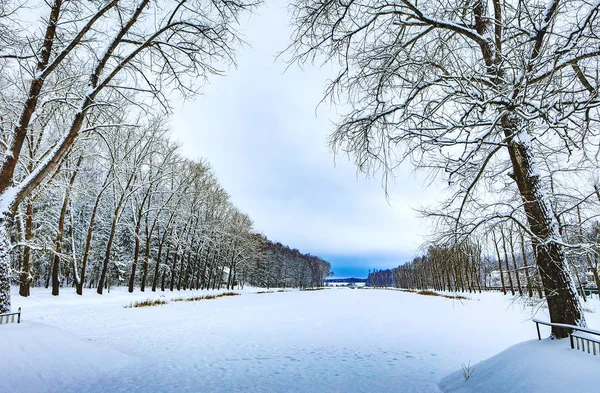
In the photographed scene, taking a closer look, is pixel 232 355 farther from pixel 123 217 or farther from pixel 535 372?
pixel 123 217

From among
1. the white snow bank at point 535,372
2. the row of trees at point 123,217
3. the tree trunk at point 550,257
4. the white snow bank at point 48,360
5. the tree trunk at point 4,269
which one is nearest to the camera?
the white snow bank at point 535,372

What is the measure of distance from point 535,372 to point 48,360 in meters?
7.46

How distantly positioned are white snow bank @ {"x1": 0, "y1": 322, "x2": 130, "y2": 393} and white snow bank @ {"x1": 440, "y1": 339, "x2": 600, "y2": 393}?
20.1 feet

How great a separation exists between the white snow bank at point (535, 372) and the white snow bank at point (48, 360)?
6132mm

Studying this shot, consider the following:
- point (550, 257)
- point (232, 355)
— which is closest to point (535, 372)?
point (550, 257)

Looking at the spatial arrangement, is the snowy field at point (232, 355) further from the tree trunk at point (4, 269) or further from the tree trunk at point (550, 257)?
the tree trunk at point (4, 269)

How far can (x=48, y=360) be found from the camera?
526 centimetres

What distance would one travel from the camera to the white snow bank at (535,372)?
12.0 ft

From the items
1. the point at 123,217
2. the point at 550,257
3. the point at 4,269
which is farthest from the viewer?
the point at 123,217

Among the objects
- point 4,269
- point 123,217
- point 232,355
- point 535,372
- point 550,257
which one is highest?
point 123,217

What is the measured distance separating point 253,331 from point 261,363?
13.7 feet

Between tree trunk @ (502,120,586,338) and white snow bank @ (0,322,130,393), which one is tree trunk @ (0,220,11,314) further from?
tree trunk @ (502,120,586,338)

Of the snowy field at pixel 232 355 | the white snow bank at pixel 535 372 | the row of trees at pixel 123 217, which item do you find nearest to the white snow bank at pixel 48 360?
the snowy field at pixel 232 355

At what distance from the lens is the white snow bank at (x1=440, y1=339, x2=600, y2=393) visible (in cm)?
366
